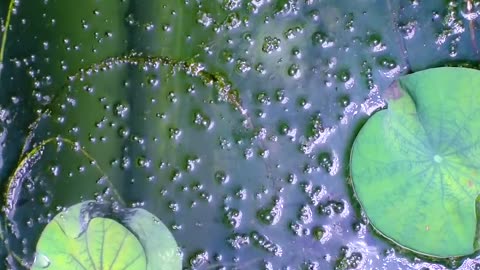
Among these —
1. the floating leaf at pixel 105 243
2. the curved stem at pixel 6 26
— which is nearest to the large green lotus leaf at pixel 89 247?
the floating leaf at pixel 105 243

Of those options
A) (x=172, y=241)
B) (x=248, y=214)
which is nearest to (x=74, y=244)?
(x=172, y=241)

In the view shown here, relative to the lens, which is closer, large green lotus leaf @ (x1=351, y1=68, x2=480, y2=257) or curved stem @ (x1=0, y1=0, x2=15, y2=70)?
large green lotus leaf @ (x1=351, y1=68, x2=480, y2=257)

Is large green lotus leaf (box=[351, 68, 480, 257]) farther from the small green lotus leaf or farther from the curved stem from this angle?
the curved stem

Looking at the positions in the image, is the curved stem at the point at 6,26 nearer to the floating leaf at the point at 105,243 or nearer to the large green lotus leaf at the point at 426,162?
the floating leaf at the point at 105,243

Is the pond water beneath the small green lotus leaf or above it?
above

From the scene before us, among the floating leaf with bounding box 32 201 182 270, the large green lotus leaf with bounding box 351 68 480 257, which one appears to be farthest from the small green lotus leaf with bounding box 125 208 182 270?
the large green lotus leaf with bounding box 351 68 480 257

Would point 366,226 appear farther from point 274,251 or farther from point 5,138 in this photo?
point 5,138
